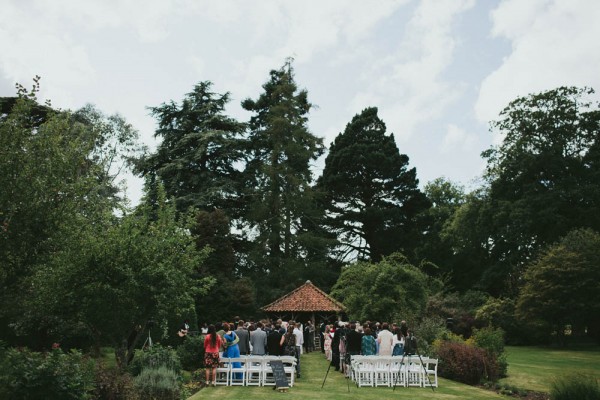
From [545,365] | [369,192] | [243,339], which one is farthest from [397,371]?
[369,192]

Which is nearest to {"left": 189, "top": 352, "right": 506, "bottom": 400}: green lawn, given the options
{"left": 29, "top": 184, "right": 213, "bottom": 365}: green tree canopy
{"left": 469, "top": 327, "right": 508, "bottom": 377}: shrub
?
{"left": 29, "top": 184, "right": 213, "bottom": 365}: green tree canopy

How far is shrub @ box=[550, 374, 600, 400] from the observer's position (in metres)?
11.0

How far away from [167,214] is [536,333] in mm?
25919

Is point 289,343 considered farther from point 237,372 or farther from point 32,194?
point 32,194

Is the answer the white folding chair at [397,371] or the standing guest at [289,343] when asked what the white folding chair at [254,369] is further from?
the white folding chair at [397,371]

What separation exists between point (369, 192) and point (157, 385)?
1540 inches

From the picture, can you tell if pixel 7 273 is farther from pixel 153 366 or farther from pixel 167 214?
pixel 167 214

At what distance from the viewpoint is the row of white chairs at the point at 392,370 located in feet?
52.6

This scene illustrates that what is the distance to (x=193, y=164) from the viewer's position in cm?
4209

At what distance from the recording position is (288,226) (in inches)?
1751

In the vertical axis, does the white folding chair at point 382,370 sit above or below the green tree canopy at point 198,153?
below

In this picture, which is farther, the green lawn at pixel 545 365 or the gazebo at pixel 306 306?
the gazebo at pixel 306 306

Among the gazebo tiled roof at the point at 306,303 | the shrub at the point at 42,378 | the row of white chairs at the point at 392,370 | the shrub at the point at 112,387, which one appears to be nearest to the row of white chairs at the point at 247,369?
the row of white chairs at the point at 392,370

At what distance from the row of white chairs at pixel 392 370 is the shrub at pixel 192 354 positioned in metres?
5.82
